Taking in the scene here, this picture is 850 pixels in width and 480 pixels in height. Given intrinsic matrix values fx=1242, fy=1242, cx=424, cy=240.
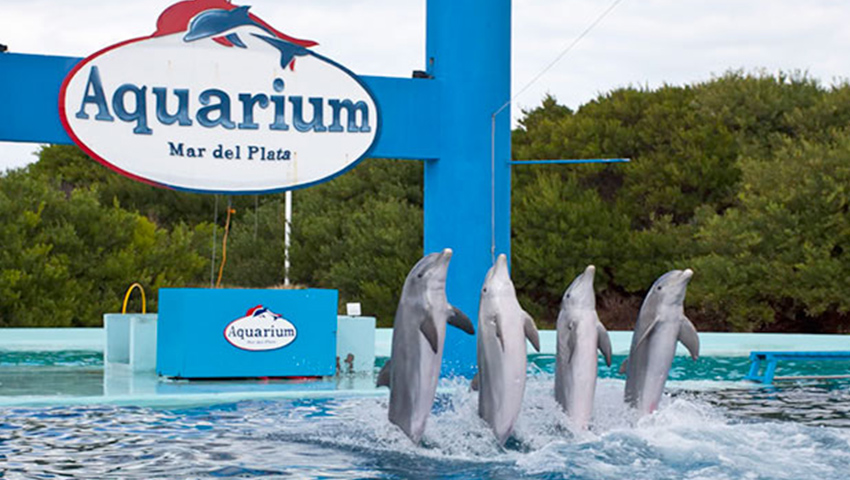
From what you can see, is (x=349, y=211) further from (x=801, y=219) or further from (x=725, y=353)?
(x=725, y=353)

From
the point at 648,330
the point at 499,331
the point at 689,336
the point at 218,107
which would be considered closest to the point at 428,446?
the point at 499,331

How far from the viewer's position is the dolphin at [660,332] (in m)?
7.44

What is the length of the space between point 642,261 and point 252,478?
2441 centimetres

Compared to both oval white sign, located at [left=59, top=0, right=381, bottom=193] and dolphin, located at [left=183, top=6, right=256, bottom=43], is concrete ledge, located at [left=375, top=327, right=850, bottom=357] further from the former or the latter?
dolphin, located at [left=183, top=6, right=256, bottom=43]

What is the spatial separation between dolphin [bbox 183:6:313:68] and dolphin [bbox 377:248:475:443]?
18.3 ft

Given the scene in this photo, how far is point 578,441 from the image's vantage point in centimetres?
752

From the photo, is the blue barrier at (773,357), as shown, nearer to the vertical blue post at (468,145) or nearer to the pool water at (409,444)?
the pool water at (409,444)

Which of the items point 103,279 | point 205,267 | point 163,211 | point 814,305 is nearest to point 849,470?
point 814,305

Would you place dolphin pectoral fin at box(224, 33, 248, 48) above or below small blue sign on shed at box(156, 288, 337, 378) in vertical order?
above

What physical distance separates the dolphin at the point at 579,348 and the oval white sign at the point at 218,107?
533 centimetres

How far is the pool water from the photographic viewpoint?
22.7 feet

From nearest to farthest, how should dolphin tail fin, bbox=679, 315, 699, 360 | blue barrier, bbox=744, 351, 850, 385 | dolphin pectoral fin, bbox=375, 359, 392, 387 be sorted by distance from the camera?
dolphin pectoral fin, bbox=375, 359, 392, 387 → dolphin tail fin, bbox=679, 315, 699, 360 → blue barrier, bbox=744, 351, 850, 385

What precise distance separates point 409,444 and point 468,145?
5.38 metres

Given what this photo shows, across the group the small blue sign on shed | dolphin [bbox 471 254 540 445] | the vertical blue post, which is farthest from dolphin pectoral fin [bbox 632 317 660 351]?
the small blue sign on shed
